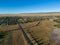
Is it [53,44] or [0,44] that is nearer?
[53,44]

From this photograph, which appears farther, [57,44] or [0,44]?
[0,44]

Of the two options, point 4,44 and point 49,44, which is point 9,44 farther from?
point 49,44

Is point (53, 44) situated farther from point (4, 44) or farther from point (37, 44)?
point (4, 44)

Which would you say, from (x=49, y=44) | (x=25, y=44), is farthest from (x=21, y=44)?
(x=49, y=44)

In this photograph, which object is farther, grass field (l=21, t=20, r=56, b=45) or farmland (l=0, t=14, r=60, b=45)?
farmland (l=0, t=14, r=60, b=45)

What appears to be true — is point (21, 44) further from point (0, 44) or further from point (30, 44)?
point (0, 44)

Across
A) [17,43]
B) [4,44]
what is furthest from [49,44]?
[4,44]

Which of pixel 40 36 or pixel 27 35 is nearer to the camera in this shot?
pixel 40 36

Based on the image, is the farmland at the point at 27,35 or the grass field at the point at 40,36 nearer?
the grass field at the point at 40,36

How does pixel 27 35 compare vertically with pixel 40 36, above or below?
below
